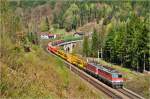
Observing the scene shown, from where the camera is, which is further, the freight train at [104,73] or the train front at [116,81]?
the freight train at [104,73]

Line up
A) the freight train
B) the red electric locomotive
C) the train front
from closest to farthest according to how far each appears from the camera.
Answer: the train front, the red electric locomotive, the freight train

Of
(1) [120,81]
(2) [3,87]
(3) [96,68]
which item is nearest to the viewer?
(2) [3,87]

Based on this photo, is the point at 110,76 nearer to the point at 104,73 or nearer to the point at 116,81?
the point at 116,81

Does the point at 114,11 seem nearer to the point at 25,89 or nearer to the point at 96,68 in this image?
the point at 96,68

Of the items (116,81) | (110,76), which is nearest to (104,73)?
(110,76)

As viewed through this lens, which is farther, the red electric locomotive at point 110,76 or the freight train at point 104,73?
the freight train at point 104,73

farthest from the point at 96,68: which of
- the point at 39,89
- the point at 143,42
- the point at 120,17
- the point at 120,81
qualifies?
the point at 120,17

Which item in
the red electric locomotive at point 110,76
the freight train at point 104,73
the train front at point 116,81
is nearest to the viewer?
the train front at point 116,81

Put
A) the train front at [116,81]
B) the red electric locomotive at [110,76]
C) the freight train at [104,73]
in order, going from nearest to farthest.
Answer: the train front at [116,81], the red electric locomotive at [110,76], the freight train at [104,73]

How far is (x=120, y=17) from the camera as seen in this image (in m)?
148

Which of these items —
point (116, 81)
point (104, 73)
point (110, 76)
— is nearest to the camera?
point (116, 81)

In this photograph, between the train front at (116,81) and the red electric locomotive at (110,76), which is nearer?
the train front at (116,81)

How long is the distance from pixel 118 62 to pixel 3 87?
6606 cm

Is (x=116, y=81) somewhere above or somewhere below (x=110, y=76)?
below
